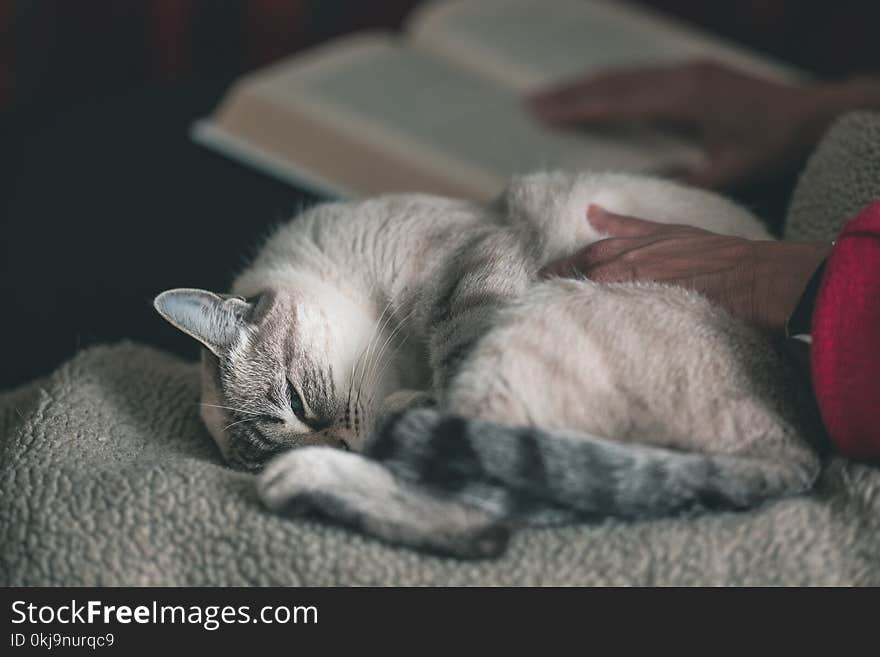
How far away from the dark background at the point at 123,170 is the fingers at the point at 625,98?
38cm

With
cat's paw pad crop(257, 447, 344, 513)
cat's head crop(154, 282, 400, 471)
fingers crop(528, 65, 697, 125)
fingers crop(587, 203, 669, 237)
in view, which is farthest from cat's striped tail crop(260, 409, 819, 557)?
fingers crop(528, 65, 697, 125)

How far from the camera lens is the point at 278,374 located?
148cm

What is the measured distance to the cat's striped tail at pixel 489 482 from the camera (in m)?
0.99

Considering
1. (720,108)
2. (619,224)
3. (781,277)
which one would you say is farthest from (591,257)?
(720,108)

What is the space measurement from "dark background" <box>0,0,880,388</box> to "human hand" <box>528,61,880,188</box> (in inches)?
3.6

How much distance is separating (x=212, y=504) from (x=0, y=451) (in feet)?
1.47

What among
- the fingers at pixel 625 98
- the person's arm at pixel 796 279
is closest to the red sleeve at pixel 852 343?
the person's arm at pixel 796 279

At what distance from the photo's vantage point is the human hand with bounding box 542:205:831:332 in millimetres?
1230

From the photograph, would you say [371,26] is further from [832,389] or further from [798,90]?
[832,389]

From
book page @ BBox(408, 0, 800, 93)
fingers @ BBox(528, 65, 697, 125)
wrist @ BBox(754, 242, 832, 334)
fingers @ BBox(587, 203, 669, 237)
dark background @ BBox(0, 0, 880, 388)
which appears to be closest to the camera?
wrist @ BBox(754, 242, 832, 334)

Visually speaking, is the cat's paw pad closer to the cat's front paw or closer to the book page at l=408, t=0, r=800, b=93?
the cat's front paw

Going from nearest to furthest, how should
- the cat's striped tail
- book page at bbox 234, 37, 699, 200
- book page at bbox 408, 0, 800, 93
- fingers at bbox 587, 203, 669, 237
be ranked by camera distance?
1. the cat's striped tail
2. fingers at bbox 587, 203, 669, 237
3. book page at bbox 234, 37, 699, 200
4. book page at bbox 408, 0, 800, 93

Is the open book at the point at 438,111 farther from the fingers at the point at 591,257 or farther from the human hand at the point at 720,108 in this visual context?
the fingers at the point at 591,257

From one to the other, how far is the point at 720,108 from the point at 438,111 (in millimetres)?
720
